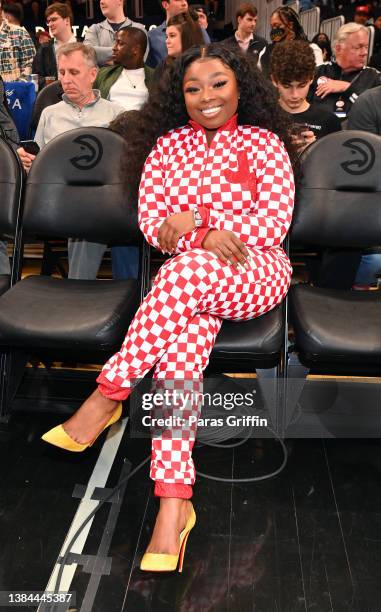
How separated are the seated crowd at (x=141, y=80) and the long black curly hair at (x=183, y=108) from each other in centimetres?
7

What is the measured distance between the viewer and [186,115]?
2.41m

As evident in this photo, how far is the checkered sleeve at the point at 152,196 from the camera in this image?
2252 mm

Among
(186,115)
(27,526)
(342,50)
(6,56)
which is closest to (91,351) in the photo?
(27,526)

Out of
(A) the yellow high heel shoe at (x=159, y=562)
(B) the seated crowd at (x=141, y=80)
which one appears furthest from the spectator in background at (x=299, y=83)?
(A) the yellow high heel shoe at (x=159, y=562)

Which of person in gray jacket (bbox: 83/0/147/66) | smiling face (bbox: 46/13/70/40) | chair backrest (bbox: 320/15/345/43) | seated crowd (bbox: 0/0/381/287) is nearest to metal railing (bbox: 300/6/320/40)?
chair backrest (bbox: 320/15/345/43)

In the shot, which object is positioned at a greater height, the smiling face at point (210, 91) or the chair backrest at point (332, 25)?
the smiling face at point (210, 91)

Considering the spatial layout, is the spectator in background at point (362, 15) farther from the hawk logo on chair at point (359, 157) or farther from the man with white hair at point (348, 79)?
the hawk logo on chair at point (359, 157)

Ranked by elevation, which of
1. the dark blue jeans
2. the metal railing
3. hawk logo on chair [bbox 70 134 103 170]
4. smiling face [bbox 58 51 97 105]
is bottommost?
the dark blue jeans

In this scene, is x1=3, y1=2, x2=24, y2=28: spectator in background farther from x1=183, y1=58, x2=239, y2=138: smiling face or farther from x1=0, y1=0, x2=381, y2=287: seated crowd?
x1=183, y1=58, x2=239, y2=138: smiling face

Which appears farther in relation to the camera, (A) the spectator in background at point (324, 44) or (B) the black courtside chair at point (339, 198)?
(A) the spectator in background at point (324, 44)

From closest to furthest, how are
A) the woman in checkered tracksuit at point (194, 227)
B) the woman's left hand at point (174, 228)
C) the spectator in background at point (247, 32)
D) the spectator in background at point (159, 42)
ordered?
the woman in checkered tracksuit at point (194, 227) → the woman's left hand at point (174, 228) → the spectator in background at point (159, 42) → the spectator in background at point (247, 32)

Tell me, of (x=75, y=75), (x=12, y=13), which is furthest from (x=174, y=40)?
(x=12, y=13)

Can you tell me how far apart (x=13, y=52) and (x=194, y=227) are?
380 centimetres

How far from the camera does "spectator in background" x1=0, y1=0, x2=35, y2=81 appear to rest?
16.9 ft
